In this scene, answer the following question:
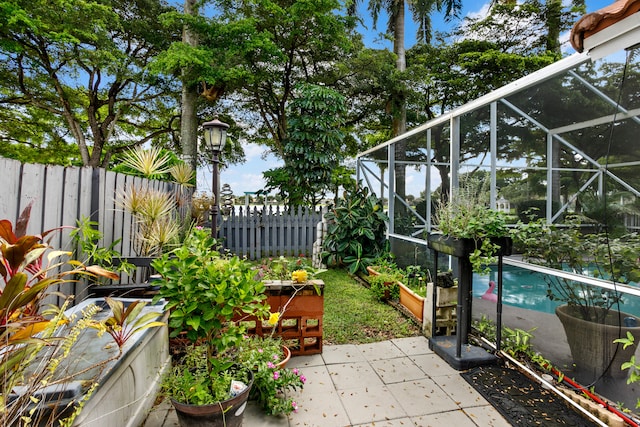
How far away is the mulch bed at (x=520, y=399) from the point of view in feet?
5.86

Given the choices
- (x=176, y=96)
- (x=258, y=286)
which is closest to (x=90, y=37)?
(x=176, y=96)

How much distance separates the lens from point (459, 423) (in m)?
1.77

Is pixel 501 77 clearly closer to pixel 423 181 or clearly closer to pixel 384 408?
pixel 423 181

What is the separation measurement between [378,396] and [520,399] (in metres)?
0.92

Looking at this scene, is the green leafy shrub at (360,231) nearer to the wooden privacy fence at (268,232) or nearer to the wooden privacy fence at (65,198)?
the wooden privacy fence at (268,232)

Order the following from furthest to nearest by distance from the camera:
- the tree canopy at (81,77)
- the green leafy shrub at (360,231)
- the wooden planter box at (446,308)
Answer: the tree canopy at (81,77), the green leafy shrub at (360,231), the wooden planter box at (446,308)

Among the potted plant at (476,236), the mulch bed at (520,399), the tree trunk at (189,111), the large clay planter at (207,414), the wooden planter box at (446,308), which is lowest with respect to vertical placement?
the mulch bed at (520,399)

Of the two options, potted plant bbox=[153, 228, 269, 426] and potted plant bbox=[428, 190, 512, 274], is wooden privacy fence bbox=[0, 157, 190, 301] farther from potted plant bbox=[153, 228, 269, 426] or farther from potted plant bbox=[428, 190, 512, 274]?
potted plant bbox=[428, 190, 512, 274]

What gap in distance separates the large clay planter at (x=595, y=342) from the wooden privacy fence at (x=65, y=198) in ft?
10.7

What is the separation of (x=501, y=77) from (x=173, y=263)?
1005 centimetres

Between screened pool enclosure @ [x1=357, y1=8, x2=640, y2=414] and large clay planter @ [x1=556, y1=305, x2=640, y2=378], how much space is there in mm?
32

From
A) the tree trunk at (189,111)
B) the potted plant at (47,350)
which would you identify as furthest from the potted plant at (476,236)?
the tree trunk at (189,111)

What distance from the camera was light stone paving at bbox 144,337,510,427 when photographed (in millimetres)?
1790

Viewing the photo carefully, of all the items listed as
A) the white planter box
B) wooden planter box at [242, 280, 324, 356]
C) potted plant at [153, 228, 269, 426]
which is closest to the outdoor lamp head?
wooden planter box at [242, 280, 324, 356]
